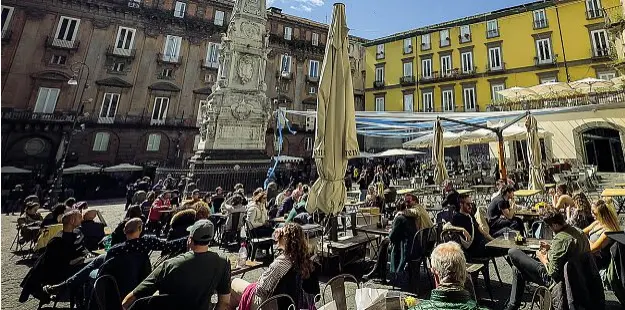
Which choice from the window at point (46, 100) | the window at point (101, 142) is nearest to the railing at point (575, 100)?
the window at point (101, 142)

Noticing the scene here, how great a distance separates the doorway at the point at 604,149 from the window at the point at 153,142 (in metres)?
32.5

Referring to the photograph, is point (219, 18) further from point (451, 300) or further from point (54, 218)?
point (451, 300)

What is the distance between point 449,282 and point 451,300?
0.41 feet

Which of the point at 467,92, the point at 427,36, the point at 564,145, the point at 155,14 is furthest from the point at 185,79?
Result: the point at 564,145

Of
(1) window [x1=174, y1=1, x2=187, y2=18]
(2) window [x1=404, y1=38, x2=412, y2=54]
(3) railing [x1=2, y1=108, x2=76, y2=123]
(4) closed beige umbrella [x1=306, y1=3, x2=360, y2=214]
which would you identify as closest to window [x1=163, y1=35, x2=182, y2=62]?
(1) window [x1=174, y1=1, x2=187, y2=18]

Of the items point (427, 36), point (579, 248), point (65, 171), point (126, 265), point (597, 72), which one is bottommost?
point (126, 265)

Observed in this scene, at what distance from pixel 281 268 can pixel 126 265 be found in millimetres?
1752

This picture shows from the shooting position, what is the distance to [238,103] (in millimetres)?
16219

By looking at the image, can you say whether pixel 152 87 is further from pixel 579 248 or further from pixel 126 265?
pixel 579 248

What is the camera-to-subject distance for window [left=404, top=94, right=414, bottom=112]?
100 ft

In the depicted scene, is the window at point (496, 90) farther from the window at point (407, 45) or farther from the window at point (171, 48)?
the window at point (171, 48)

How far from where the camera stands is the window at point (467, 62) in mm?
27203

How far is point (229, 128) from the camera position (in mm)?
16109

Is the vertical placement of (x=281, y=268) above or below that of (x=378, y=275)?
above
